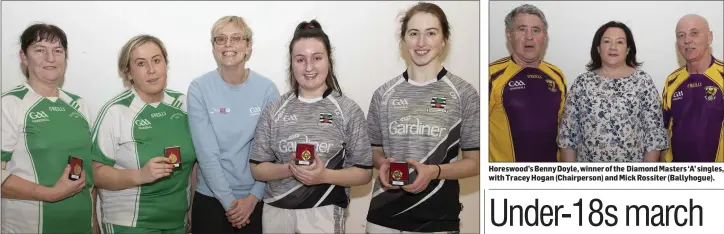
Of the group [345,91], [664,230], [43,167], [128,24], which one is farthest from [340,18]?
[664,230]

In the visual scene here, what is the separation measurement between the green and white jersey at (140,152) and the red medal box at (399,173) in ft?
3.35

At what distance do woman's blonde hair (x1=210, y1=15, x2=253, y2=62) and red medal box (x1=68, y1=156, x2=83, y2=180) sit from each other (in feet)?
2.93

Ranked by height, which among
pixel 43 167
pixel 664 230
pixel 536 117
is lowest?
pixel 664 230

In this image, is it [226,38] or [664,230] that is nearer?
[664,230]

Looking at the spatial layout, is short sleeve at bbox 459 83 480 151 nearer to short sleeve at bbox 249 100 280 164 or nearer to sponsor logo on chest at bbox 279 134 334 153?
sponsor logo on chest at bbox 279 134 334 153

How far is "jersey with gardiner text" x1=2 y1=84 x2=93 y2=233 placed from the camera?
3514mm

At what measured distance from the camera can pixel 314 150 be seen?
3465mm

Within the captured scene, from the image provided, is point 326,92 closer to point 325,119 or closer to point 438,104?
point 325,119

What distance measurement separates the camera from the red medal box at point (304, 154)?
3424 millimetres

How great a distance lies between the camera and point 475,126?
11.6ft

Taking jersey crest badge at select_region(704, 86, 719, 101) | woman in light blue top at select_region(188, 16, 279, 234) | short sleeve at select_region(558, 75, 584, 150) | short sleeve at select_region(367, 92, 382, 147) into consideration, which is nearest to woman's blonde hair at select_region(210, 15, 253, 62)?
woman in light blue top at select_region(188, 16, 279, 234)

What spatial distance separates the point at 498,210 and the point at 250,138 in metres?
1.28

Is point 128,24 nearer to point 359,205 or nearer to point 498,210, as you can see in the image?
point 359,205

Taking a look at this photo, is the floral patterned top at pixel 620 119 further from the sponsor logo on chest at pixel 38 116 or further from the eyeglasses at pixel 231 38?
the sponsor logo on chest at pixel 38 116
